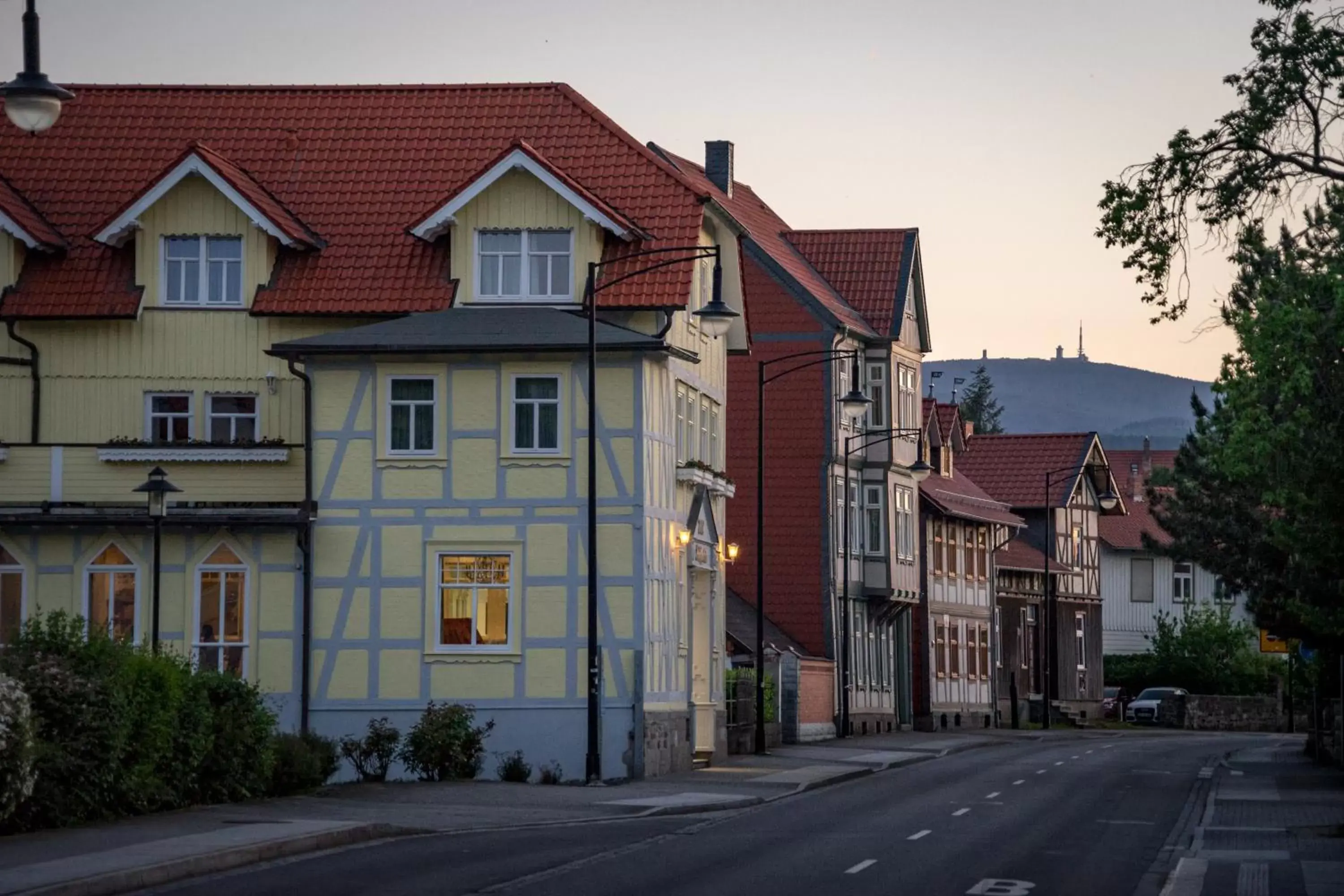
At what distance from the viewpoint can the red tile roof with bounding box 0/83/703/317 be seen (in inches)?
1523

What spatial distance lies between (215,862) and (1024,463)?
66792 millimetres

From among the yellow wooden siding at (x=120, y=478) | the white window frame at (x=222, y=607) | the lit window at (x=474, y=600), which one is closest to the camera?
the lit window at (x=474, y=600)

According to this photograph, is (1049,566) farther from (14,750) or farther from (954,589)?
(14,750)

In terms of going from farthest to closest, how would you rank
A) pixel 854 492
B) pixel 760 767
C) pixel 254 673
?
pixel 854 492
pixel 760 767
pixel 254 673

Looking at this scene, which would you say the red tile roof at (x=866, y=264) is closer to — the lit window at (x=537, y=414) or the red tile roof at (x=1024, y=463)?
the red tile roof at (x=1024, y=463)

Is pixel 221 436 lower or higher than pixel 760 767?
higher

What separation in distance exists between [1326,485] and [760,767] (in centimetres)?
1519

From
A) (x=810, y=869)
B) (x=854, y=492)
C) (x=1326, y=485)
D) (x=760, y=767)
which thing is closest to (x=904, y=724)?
(x=854, y=492)

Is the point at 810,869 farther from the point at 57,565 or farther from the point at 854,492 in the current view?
the point at 854,492

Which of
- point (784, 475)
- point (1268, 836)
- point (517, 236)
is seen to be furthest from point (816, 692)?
point (1268, 836)

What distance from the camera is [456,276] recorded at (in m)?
38.4

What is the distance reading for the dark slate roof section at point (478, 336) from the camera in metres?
36.2

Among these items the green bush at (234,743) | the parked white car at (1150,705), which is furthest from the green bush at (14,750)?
the parked white car at (1150,705)

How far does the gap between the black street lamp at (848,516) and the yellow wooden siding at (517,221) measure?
14618 mm
